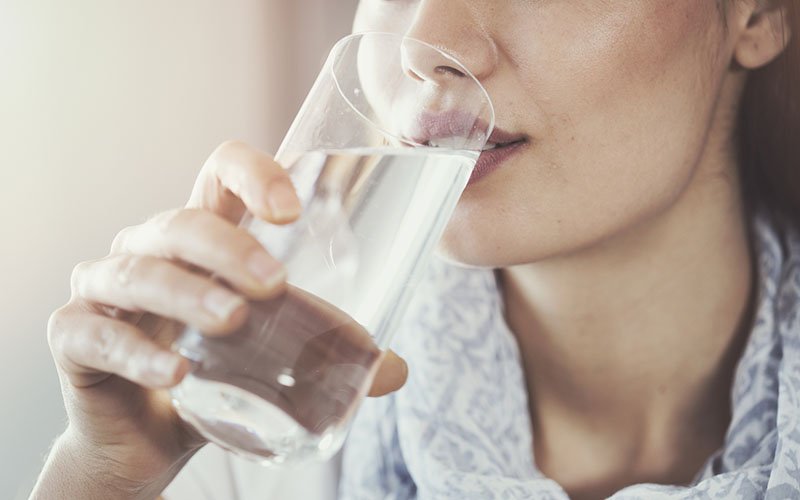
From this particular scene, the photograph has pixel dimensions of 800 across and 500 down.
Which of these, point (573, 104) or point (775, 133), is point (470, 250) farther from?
point (775, 133)

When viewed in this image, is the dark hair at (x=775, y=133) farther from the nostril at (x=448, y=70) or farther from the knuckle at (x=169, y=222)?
the knuckle at (x=169, y=222)

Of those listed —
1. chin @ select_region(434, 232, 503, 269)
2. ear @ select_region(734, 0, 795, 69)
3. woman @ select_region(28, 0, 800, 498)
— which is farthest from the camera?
ear @ select_region(734, 0, 795, 69)

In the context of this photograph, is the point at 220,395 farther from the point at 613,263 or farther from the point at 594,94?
the point at 613,263

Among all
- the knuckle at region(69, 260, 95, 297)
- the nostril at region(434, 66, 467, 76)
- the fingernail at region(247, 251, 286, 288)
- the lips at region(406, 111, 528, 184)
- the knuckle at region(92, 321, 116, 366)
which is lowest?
the knuckle at region(92, 321, 116, 366)

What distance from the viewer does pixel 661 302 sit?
1142 millimetres

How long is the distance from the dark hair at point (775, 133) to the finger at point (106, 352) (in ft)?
2.67

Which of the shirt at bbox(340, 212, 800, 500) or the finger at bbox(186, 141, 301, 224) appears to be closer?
the finger at bbox(186, 141, 301, 224)

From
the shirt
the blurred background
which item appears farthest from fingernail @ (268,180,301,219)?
the blurred background


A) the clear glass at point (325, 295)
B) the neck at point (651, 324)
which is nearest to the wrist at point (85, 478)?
the clear glass at point (325, 295)

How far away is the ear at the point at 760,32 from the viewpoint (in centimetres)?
101

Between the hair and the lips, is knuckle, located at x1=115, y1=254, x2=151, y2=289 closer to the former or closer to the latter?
the lips

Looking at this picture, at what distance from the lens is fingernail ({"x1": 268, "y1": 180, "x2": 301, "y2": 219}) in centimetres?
55

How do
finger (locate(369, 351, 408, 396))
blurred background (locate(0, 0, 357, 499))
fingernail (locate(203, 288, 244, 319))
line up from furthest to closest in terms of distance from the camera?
blurred background (locate(0, 0, 357, 499)) < finger (locate(369, 351, 408, 396)) < fingernail (locate(203, 288, 244, 319))

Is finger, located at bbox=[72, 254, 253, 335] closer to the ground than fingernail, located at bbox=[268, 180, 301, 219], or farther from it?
closer to the ground
